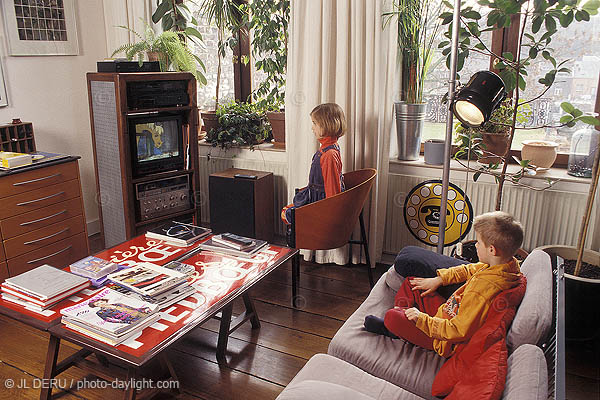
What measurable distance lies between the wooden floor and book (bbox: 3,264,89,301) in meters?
0.52

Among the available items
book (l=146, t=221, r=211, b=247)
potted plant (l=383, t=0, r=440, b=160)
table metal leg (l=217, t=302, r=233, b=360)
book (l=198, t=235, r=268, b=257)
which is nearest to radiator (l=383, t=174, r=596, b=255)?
potted plant (l=383, t=0, r=440, b=160)

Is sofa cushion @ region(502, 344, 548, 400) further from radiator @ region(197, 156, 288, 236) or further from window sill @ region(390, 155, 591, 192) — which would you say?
radiator @ region(197, 156, 288, 236)

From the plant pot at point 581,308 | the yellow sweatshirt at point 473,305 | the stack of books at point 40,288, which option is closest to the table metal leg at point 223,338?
the stack of books at point 40,288

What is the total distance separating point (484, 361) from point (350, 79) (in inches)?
89.6

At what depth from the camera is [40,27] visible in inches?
148

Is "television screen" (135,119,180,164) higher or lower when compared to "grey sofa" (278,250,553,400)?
higher

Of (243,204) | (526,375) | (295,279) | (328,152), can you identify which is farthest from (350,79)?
(526,375)

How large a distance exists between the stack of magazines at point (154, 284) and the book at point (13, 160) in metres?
1.36

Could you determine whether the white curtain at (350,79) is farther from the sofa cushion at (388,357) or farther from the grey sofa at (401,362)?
the sofa cushion at (388,357)

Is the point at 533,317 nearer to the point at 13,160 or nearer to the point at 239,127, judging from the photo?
the point at 239,127

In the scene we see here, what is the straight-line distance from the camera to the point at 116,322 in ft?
6.27

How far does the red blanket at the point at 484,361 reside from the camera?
4.97 ft

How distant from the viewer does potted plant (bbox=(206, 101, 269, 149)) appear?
4.05m

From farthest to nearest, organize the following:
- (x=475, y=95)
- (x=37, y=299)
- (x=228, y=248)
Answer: (x=228, y=248), (x=475, y=95), (x=37, y=299)
